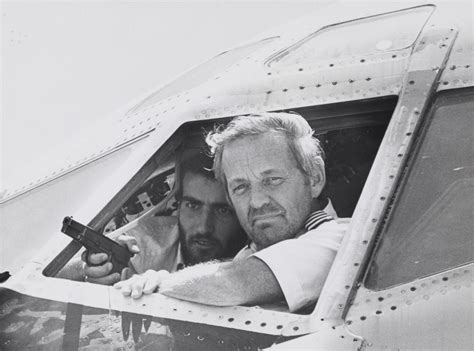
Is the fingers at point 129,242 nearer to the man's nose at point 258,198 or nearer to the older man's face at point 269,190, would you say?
the older man's face at point 269,190

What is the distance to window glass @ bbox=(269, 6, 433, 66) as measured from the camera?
6199 millimetres

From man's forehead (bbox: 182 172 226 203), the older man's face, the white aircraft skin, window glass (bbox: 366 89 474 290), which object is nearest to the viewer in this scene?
the white aircraft skin

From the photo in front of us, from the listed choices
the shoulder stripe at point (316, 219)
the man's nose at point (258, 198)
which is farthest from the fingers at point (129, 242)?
the shoulder stripe at point (316, 219)

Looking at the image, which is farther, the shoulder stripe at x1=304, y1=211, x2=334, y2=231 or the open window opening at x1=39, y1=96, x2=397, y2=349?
the shoulder stripe at x1=304, y1=211, x2=334, y2=231

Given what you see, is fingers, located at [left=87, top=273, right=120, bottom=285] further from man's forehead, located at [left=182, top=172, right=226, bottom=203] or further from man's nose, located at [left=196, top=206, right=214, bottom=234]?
man's forehead, located at [left=182, top=172, right=226, bottom=203]

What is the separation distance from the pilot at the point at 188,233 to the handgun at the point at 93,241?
45 millimetres

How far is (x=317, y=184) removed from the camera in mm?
5633

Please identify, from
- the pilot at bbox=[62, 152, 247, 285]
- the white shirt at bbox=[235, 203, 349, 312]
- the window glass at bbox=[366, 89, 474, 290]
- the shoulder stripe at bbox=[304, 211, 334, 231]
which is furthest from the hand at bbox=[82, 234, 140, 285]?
the window glass at bbox=[366, 89, 474, 290]

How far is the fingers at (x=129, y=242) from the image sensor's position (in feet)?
19.4

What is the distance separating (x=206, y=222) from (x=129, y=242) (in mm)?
499

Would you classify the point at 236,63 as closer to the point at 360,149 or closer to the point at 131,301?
the point at 360,149

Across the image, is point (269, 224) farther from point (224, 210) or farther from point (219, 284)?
point (219, 284)

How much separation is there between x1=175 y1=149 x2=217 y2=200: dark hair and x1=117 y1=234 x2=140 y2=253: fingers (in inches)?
16.8

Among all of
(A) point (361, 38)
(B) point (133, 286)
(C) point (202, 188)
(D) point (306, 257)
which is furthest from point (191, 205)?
(A) point (361, 38)
